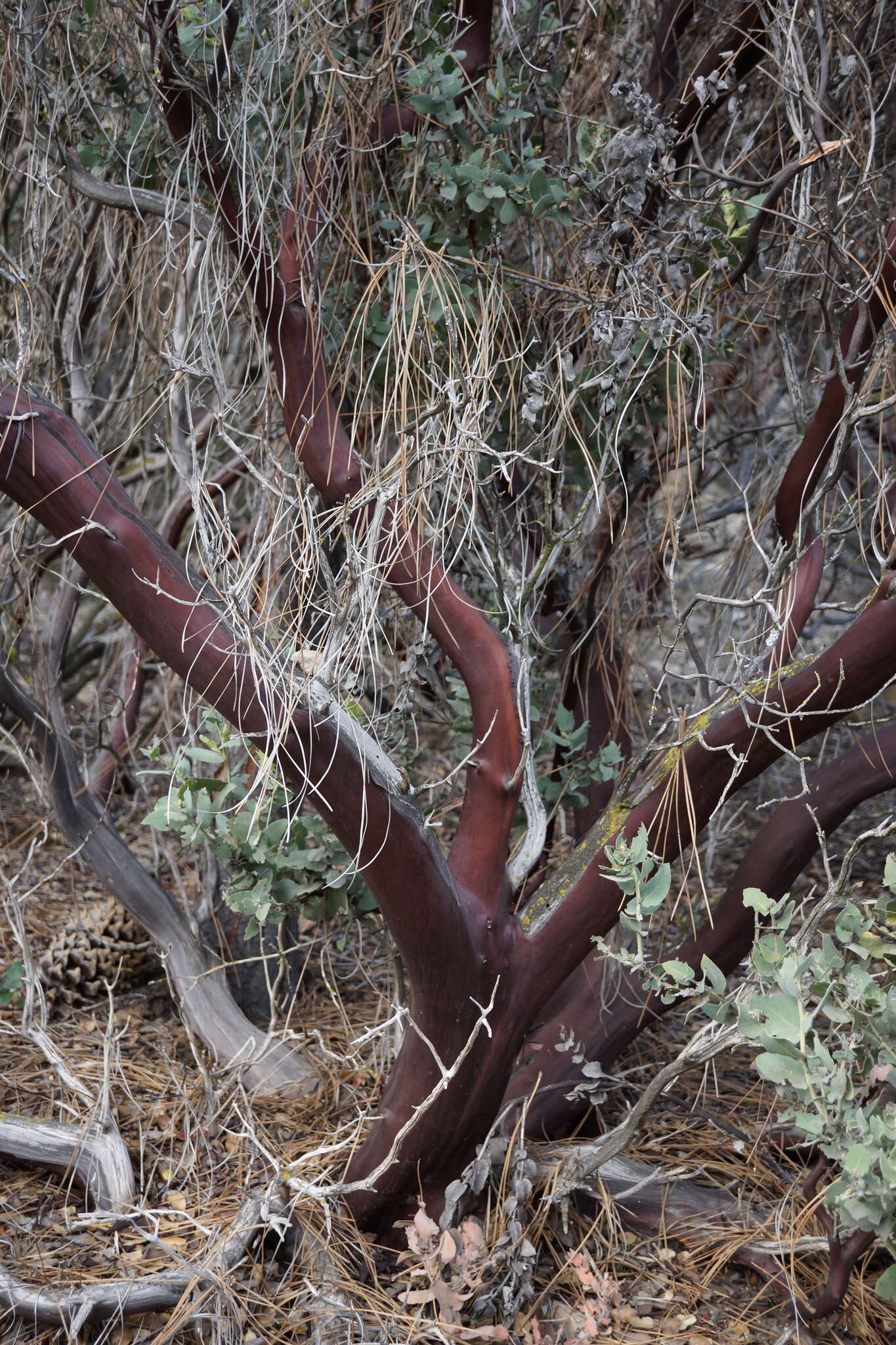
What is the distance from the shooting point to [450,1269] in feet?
6.14

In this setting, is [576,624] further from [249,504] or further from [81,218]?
[81,218]

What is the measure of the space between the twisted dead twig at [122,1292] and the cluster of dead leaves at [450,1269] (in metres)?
0.24

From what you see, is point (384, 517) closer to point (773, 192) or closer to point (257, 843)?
point (257, 843)

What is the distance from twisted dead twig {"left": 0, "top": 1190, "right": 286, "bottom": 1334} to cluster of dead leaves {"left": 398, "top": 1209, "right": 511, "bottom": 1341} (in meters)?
0.24

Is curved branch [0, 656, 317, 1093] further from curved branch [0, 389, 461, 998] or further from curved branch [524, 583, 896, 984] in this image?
curved branch [0, 389, 461, 998]

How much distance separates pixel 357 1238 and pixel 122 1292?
0.41 meters

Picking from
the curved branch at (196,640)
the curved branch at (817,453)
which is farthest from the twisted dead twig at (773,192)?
the curved branch at (196,640)

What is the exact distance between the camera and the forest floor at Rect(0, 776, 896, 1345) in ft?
5.83

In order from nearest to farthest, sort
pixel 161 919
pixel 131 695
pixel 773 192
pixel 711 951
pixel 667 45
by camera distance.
A: pixel 773 192 → pixel 711 951 → pixel 667 45 → pixel 161 919 → pixel 131 695

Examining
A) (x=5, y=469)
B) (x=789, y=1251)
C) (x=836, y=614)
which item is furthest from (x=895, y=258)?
(x=836, y=614)

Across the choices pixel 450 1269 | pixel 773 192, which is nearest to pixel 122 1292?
pixel 450 1269

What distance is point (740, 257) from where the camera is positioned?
7.20 ft

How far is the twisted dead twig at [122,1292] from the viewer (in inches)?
69.1

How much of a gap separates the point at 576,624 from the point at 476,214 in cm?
89
